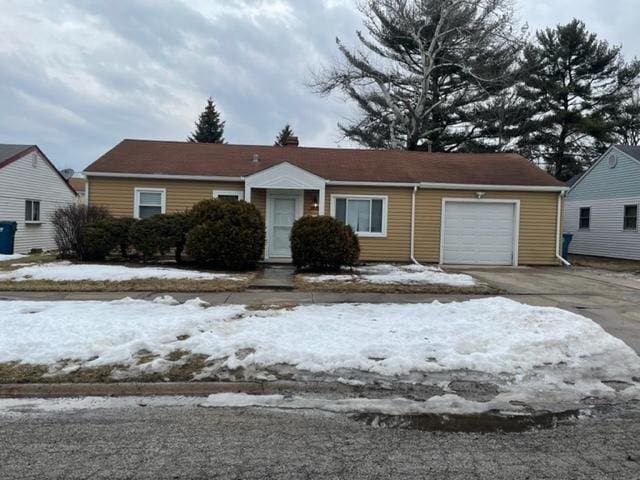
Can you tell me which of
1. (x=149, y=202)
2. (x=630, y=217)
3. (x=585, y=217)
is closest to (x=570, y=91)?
(x=585, y=217)

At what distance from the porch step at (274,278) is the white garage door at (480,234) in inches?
230

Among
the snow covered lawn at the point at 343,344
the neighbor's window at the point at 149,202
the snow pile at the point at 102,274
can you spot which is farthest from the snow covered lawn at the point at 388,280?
the neighbor's window at the point at 149,202

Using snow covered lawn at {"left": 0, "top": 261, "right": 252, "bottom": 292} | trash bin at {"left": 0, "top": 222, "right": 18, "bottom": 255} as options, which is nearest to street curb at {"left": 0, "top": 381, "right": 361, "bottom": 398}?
snow covered lawn at {"left": 0, "top": 261, "right": 252, "bottom": 292}

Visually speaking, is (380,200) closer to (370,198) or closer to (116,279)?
(370,198)

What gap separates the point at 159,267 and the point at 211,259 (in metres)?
1.33

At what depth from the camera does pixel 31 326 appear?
589cm

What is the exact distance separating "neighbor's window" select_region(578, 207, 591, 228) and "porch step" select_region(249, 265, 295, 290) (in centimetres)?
1666

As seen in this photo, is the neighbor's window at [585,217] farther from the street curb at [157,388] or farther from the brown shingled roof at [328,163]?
the street curb at [157,388]

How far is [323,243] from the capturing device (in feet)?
38.7

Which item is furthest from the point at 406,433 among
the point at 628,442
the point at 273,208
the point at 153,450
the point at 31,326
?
the point at 273,208

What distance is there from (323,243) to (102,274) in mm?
5128

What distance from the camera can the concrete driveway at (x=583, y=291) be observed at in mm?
7247

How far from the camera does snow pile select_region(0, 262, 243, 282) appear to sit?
10086mm

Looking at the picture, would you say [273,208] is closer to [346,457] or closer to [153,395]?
[153,395]
